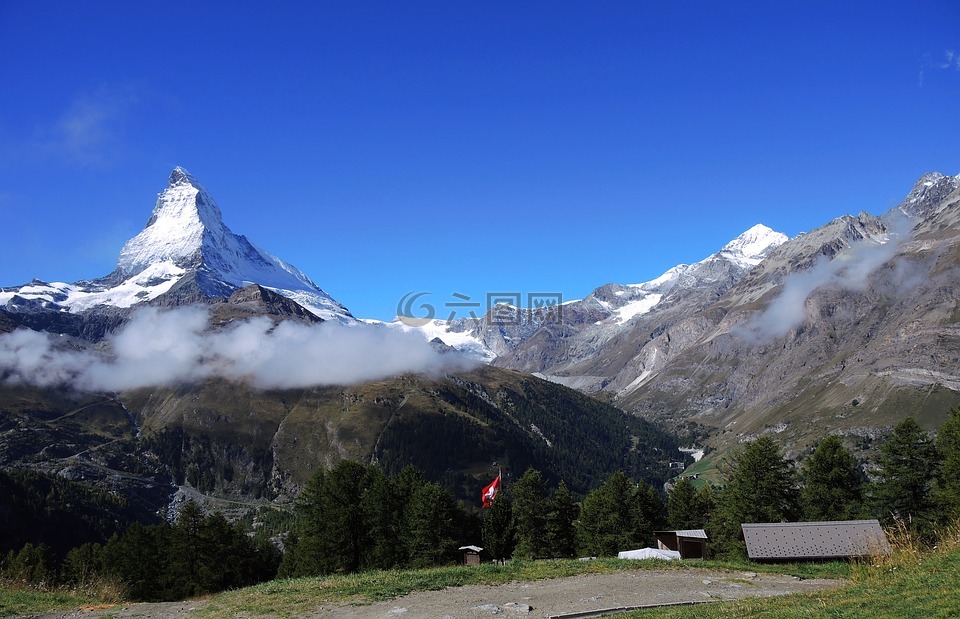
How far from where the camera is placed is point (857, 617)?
17.2 m

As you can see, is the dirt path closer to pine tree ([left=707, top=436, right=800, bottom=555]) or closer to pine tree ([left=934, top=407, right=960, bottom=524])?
pine tree ([left=934, top=407, right=960, bottom=524])

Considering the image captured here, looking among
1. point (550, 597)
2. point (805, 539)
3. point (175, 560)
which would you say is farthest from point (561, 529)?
point (550, 597)

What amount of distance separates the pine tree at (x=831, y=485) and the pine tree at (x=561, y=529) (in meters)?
31.1

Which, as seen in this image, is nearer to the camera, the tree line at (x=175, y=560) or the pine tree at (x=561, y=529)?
the tree line at (x=175, y=560)

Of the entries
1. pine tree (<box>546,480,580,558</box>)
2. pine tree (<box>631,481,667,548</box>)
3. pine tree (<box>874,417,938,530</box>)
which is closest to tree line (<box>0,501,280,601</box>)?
pine tree (<box>546,480,580,558</box>)

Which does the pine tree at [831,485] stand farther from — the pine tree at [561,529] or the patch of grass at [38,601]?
the patch of grass at [38,601]

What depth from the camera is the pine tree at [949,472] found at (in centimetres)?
5478

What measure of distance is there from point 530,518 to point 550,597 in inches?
2375

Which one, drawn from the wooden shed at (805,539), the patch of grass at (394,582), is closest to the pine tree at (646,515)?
the wooden shed at (805,539)

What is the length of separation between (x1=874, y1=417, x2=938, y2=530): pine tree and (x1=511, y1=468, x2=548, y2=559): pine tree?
4069cm

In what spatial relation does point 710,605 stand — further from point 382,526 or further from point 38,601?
point 382,526

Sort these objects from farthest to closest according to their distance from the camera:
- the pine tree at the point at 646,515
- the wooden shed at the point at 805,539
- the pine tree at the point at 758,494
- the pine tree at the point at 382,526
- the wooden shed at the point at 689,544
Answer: the pine tree at the point at 646,515 → the pine tree at the point at 382,526 → the pine tree at the point at 758,494 → the wooden shed at the point at 689,544 → the wooden shed at the point at 805,539

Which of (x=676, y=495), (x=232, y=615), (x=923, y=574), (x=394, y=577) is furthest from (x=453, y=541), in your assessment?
(x=923, y=574)

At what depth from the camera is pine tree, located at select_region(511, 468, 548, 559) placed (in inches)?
3344
